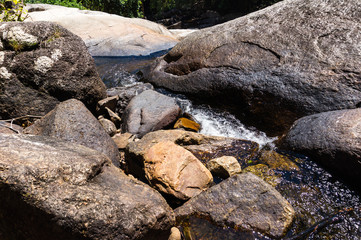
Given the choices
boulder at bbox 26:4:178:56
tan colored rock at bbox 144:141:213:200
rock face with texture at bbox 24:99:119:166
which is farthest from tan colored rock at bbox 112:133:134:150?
boulder at bbox 26:4:178:56

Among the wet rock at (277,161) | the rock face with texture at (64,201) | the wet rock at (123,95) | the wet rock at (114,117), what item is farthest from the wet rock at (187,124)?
the rock face with texture at (64,201)

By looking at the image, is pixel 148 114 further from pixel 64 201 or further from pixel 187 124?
pixel 64 201

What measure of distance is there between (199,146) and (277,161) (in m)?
1.05

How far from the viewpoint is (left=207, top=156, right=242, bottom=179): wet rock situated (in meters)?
2.92

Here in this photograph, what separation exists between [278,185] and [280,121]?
1.65m

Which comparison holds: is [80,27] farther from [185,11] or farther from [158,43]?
[185,11]

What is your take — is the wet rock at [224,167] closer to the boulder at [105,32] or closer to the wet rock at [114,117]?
the wet rock at [114,117]

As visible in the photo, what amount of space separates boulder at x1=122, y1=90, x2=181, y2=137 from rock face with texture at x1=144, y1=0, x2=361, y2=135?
2.94 ft

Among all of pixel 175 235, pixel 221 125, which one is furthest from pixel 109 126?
pixel 175 235

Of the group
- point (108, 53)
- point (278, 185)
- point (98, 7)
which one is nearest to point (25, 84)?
point (278, 185)

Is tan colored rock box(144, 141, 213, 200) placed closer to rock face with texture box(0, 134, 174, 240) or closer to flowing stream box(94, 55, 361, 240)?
flowing stream box(94, 55, 361, 240)

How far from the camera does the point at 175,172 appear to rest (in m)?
2.61

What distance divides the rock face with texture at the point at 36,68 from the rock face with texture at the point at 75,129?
697 millimetres

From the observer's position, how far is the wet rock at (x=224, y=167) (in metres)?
2.92
